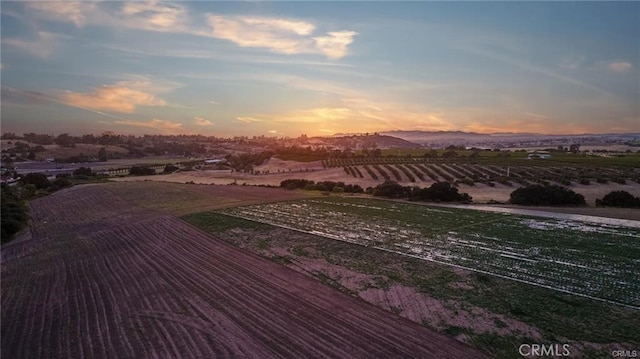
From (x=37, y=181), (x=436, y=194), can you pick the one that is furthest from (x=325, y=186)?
(x=37, y=181)

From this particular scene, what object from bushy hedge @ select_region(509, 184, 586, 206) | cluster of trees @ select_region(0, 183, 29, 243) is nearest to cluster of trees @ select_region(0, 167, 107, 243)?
cluster of trees @ select_region(0, 183, 29, 243)

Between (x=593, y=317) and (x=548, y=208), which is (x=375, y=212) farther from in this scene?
(x=593, y=317)

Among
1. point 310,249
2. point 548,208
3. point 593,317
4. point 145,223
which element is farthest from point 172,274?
point 548,208

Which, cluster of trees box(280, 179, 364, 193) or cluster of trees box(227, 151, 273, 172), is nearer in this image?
cluster of trees box(280, 179, 364, 193)

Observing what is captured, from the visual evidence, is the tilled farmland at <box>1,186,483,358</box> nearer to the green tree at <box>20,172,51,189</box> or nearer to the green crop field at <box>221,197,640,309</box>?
the green crop field at <box>221,197,640,309</box>

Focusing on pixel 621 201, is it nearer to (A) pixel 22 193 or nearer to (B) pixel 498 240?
(B) pixel 498 240
